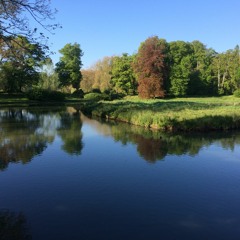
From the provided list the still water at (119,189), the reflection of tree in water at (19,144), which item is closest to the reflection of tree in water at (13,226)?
the still water at (119,189)

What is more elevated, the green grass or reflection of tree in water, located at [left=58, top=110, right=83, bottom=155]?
the green grass

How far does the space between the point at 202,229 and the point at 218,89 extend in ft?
233

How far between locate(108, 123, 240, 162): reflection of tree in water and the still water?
108 mm

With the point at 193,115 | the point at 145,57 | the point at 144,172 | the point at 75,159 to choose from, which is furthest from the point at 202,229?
the point at 145,57

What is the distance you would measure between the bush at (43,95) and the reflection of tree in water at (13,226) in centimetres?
5789

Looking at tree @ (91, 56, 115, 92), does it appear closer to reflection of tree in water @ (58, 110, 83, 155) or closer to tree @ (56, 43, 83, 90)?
tree @ (56, 43, 83, 90)

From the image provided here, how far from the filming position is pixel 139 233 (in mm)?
7828

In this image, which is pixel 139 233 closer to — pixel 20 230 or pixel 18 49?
pixel 20 230

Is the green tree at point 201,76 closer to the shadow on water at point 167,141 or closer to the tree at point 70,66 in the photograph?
the tree at point 70,66

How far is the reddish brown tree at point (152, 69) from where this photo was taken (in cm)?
6200

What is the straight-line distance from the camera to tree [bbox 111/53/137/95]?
75.4 meters

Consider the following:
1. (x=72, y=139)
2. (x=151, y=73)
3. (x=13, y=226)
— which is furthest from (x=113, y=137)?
(x=151, y=73)

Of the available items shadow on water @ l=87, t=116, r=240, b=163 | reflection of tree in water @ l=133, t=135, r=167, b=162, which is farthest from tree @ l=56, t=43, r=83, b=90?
reflection of tree in water @ l=133, t=135, r=167, b=162

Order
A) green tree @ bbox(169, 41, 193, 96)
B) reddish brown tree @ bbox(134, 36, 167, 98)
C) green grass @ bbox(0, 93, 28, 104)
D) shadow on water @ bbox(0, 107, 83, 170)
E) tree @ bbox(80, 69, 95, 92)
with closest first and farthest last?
shadow on water @ bbox(0, 107, 83, 170)
reddish brown tree @ bbox(134, 36, 167, 98)
green grass @ bbox(0, 93, 28, 104)
green tree @ bbox(169, 41, 193, 96)
tree @ bbox(80, 69, 95, 92)
